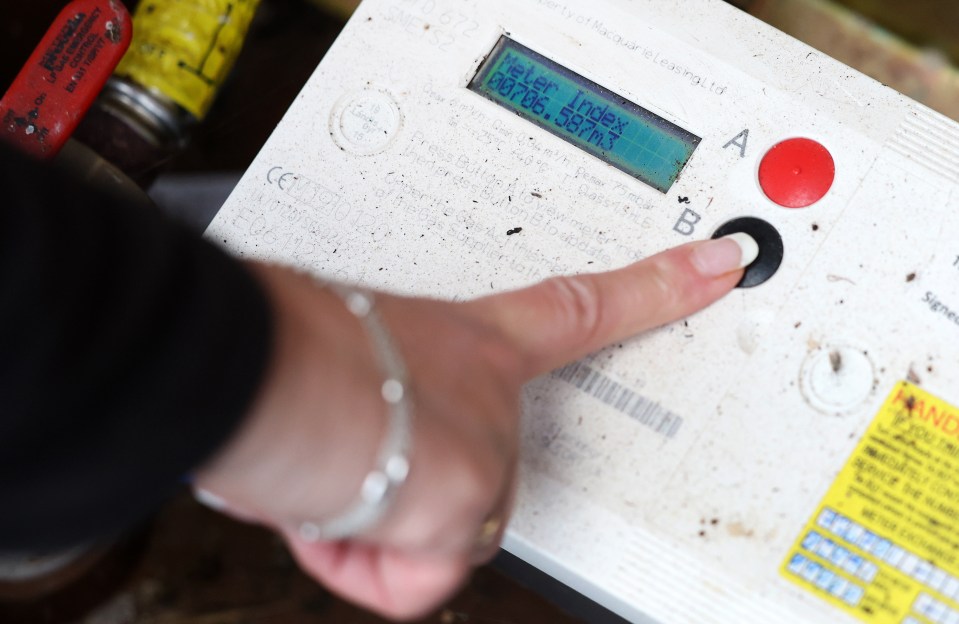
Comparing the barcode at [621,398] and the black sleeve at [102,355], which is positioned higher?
the barcode at [621,398]

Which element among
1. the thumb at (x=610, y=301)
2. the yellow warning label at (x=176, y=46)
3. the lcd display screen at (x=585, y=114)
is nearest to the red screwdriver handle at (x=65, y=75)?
the yellow warning label at (x=176, y=46)

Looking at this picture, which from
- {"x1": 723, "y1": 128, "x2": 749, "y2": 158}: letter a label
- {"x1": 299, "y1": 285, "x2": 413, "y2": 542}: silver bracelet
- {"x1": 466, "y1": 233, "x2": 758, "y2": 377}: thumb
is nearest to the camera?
{"x1": 299, "y1": 285, "x2": 413, "y2": 542}: silver bracelet

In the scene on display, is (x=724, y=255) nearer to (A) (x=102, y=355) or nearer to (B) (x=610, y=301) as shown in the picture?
(B) (x=610, y=301)

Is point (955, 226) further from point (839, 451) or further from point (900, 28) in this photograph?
point (900, 28)

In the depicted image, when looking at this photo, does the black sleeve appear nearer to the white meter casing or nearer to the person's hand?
the person's hand

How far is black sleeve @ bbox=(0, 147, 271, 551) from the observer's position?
1.25 feet

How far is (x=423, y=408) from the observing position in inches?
19.7

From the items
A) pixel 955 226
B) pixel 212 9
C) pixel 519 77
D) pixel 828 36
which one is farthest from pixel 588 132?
pixel 828 36

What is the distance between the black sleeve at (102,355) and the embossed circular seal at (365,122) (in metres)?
0.33

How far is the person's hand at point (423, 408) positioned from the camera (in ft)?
1.52

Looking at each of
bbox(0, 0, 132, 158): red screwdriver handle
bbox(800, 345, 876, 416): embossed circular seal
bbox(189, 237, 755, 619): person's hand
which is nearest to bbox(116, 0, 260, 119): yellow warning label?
bbox(0, 0, 132, 158): red screwdriver handle

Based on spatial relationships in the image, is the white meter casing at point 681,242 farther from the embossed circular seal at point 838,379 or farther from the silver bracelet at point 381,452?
the silver bracelet at point 381,452

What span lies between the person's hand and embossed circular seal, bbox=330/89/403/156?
23 cm

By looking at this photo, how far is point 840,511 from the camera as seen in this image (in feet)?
2.11
